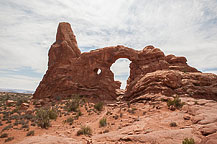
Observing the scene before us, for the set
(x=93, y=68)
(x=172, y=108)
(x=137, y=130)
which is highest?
(x=93, y=68)

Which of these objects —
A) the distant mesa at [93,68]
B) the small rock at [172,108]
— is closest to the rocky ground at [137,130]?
the small rock at [172,108]

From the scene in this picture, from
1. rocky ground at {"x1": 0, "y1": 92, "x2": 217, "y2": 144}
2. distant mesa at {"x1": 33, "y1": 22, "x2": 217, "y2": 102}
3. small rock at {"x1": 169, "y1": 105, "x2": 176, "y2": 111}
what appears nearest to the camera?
rocky ground at {"x1": 0, "y1": 92, "x2": 217, "y2": 144}

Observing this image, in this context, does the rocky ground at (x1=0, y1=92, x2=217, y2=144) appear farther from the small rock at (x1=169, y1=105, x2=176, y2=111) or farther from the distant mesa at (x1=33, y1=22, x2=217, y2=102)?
the distant mesa at (x1=33, y1=22, x2=217, y2=102)

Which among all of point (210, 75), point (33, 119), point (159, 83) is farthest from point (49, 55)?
point (210, 75)

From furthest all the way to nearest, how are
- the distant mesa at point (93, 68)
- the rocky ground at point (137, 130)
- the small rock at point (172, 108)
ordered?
the distant mesa at point (93, 68) < the small rock at point (172, 108) < the rocky ground at point (137, 130)

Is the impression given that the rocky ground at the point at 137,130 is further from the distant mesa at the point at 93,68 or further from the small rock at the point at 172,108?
the distant mesa at the point at 93,68

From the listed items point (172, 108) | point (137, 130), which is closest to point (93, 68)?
point (172, 108)

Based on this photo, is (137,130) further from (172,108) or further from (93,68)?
(93,68)

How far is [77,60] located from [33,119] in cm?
1436

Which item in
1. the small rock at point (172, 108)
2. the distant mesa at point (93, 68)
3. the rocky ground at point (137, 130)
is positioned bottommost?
the rocky ground at point (137, 130)

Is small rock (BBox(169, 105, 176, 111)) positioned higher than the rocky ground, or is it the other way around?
small rock (BBox(169, 105, 176, 111))

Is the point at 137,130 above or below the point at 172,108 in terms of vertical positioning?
below

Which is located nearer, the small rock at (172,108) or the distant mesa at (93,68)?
the small rock at (172,108)

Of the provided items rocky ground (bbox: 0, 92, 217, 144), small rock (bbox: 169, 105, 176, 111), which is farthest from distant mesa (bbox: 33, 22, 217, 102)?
rocky ground (bbox: 0, 92, 217, 144)
